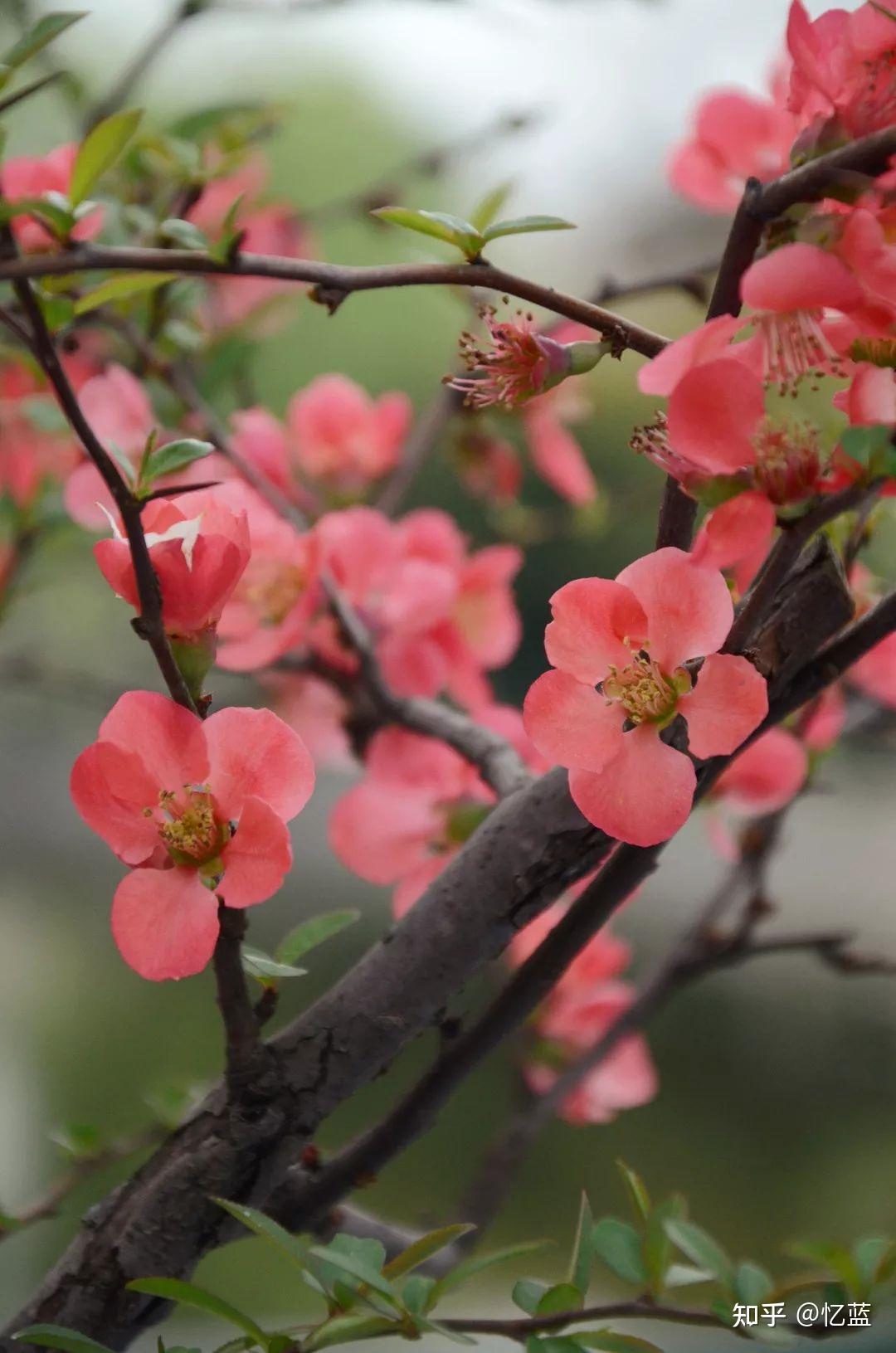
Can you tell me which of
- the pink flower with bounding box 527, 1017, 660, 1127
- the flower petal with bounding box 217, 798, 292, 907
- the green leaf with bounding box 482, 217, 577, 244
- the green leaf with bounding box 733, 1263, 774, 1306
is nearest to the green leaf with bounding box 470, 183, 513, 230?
the green leaf with bounding box 482, 217, 577, 244

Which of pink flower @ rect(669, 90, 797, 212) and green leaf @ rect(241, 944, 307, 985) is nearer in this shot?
green leaf @ rect(241, 944, 307, 985)

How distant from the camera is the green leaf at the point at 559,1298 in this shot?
23 centimetres

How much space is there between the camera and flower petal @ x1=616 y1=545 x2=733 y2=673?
7.6 inches

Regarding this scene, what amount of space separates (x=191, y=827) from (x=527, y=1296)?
0.38 ft

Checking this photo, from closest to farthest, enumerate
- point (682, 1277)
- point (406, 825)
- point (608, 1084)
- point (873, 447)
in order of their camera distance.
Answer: point (873, 447) < point (682, 1277) < point (406, 825) < point (608, 1084)

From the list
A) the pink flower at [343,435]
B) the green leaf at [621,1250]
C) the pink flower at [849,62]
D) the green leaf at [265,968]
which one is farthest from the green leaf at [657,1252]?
the pink flower at [343,435]

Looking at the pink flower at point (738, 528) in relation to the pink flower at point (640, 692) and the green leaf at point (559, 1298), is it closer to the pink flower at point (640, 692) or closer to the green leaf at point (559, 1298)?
the pink flower at point (640, 692)

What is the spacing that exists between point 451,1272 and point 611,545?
1.66 metres

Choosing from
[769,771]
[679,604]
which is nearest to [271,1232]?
[679,604]

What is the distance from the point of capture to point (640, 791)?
195 millimetres

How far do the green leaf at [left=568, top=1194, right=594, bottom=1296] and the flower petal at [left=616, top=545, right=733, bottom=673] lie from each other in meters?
0.12

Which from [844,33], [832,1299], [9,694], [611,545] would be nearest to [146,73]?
[844,33]

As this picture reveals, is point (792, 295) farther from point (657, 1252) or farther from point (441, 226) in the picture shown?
point (657, 1252)

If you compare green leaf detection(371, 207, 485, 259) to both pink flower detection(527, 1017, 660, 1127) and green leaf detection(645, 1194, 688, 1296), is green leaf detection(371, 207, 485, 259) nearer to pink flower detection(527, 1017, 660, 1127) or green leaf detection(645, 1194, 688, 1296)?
green leaf detection(645, 1194, 688, 1296)
